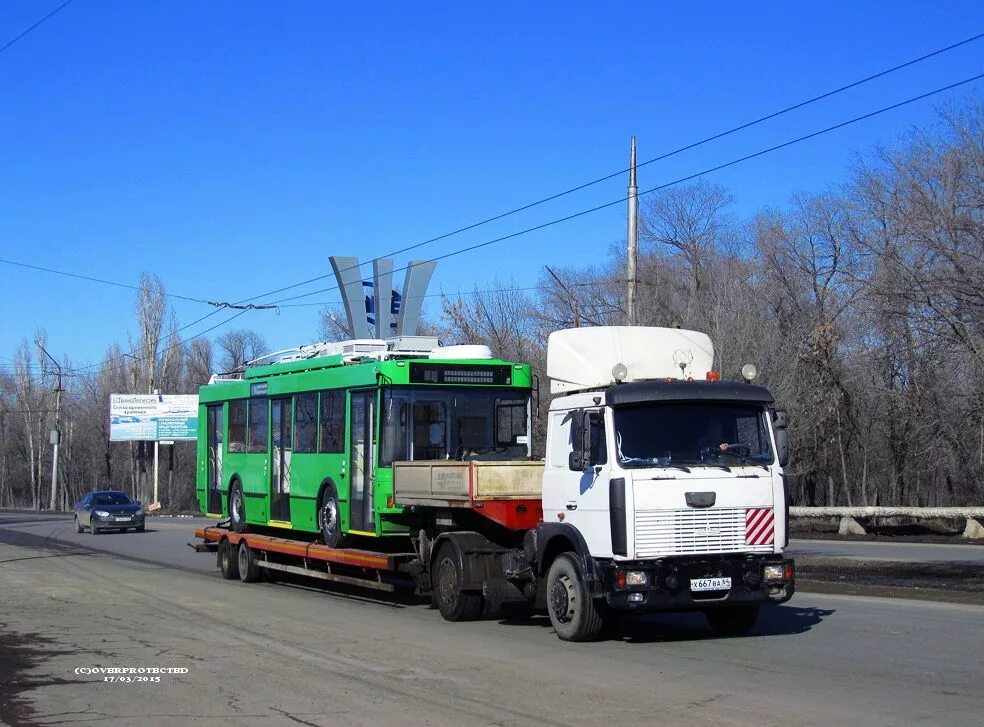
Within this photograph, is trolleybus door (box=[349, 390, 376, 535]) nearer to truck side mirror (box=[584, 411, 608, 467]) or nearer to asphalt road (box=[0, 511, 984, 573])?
truck side mirror (box=[584, 411, 608, 467])

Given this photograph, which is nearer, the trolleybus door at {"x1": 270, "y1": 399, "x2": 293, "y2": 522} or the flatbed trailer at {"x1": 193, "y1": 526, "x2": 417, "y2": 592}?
the flatbed trailer at {"x1": 193, "y1": 526, "x2": 417, "y2": 592}

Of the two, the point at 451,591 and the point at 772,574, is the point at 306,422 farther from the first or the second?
the point at 772,574

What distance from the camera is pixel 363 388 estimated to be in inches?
629

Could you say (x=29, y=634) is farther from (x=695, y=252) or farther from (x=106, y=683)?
(x=695, y=252)

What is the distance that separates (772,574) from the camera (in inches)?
447

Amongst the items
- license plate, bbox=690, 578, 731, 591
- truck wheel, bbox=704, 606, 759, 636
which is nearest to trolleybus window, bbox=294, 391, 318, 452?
truck wheel, bbox=704, 606, 759, 636

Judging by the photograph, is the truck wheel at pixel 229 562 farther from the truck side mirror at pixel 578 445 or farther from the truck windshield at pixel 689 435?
the truck windshield at pixel 689 435

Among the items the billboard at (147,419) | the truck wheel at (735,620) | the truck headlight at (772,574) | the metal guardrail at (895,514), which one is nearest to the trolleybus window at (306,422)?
the truck wheel at (735,620)

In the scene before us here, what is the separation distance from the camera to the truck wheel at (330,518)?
16672 mm

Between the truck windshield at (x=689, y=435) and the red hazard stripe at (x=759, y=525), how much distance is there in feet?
1.60

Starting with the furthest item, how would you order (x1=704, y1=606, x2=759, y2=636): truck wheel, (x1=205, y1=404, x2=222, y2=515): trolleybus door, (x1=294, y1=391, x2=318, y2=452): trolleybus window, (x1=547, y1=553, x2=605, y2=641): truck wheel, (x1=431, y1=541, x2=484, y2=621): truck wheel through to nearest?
(x1=205, y1=404, x2=222, y2=515): trolleybus door < (x1=294, y1=391, x2=318, y2=452): trolleybus window < (x1=431, y1=541, x2=484, y2=621): truck wheel < (x1=704, y1=606, x2=759, y2=636): truck wheel < (x1=547, y1=553, x2=605, y2=641): truck wheel

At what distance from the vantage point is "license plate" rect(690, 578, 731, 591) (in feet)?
36.3

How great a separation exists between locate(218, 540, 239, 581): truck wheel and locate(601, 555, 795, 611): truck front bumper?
11.2m

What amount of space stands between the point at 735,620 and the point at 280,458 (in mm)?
9166
